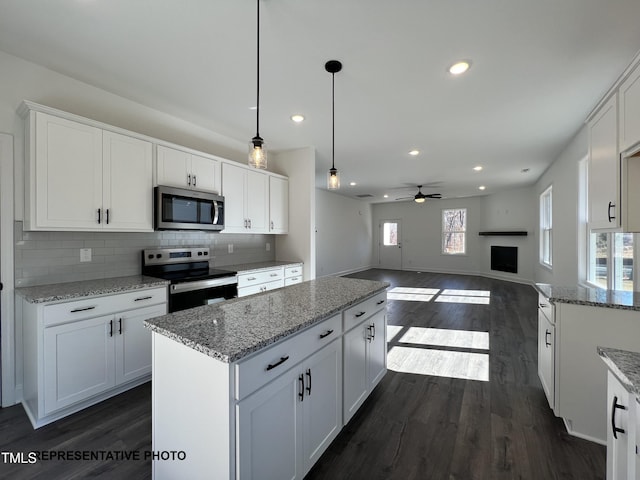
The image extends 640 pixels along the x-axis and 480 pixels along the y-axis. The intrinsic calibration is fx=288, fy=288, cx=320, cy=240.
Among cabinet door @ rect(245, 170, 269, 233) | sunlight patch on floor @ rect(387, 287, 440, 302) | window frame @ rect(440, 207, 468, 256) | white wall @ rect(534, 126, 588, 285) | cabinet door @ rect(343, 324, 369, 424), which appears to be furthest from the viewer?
window frame @ rect(440, 207, 468, 256)

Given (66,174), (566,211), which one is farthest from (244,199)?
(566,211)

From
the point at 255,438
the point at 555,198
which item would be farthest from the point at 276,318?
the point at 555,198

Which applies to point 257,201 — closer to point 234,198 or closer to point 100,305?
point 234,198

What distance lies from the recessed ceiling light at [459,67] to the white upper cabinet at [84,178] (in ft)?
9.28

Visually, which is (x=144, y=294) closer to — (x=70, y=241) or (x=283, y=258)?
(x=70, y=241)

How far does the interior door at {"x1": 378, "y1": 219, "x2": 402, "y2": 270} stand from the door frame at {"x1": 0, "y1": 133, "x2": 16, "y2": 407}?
10.3m

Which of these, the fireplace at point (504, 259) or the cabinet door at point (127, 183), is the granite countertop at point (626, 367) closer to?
the cabinet door at point (127, 183)

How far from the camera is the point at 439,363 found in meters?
3.07

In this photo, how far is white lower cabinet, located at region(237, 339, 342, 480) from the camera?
1.15m

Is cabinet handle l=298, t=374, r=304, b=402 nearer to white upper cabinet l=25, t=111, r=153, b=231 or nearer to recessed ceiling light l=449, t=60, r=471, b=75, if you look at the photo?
white upper cabinet l=25, t=111, r=153, b=231

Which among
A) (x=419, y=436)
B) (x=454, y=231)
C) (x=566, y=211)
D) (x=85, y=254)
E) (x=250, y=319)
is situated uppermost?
(x=566, y=211)

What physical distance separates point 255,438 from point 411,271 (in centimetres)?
999

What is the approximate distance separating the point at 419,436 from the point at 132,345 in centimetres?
237

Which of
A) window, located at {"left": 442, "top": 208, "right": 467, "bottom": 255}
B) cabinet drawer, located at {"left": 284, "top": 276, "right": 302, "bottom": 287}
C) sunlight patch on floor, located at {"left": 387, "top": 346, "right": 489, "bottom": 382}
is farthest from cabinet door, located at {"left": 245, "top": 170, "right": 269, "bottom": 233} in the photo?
window, located at {"left": 442, "top": 208, "right": 467, "bottom": 255}
